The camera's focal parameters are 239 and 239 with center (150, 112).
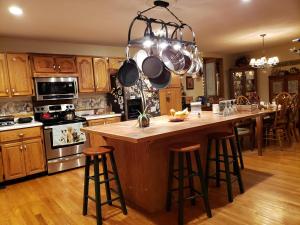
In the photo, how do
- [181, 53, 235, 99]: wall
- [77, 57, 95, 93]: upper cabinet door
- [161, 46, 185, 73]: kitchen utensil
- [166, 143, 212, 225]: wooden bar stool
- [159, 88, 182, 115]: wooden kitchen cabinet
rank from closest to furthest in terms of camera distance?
[166, 143, 212, 225]: wooden bar stool
[161, 46, 185, 73]: kitchen utensil
[77, 57, 95, 93]: upper cabinet door
[159, 88, 182, 115]: wooden kitchen cabinet
[181, 53, 235, 99]: wall

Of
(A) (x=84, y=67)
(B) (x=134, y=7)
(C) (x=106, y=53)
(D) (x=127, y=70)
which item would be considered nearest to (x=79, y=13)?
(B) (x=134, y=7)

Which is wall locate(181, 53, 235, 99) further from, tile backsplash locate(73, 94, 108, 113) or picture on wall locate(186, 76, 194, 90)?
tile backsplash locate(73, 94, 108, 113)

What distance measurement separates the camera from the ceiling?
113 inches

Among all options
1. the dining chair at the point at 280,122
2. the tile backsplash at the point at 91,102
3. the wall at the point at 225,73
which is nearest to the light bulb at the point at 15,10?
the tile backsplash at the point at 91,102

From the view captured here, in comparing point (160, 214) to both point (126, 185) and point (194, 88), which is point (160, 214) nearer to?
point (126, 185)

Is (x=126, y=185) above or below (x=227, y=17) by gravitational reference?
below

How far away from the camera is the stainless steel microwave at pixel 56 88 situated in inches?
161

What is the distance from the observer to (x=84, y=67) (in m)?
4.56

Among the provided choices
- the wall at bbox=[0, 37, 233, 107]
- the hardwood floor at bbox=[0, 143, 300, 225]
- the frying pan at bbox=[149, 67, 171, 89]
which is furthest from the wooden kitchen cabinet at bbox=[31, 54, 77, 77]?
the frying pan at bbox=[149, 67, 171, 89]

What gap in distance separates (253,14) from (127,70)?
7.50ft

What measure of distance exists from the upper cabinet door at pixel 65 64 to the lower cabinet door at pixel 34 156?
131 centimetres

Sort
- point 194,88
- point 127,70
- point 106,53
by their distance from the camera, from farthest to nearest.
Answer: point 194,88
point 106,53
point 127,70

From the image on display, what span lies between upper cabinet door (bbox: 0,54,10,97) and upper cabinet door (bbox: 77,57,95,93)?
1.19 meters

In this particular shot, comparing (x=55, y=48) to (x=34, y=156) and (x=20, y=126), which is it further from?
(x=34, y=156)
